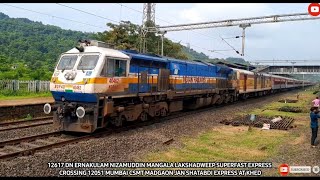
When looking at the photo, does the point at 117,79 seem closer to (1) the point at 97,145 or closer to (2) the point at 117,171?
(1) the point at 97,145

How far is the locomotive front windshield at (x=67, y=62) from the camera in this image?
14.5 metres

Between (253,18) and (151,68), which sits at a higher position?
(253,18)

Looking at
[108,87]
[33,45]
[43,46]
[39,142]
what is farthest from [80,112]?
[43,46]

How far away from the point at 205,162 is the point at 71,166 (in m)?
3.85

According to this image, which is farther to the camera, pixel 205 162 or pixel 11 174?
pixel 205 162

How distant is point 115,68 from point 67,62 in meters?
2.06

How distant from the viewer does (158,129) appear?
16250mm

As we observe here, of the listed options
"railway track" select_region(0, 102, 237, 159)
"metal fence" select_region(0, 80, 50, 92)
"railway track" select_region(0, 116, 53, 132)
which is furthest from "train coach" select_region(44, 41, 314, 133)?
"metal fence" select_region(0, 80, 50, 92)

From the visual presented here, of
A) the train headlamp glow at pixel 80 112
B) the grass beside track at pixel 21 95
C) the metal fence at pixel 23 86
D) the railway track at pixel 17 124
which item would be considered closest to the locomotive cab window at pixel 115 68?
the train headlamp glow at pixel 80 112

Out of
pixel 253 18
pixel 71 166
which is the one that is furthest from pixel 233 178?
pixel 253 18

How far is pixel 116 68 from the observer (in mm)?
14945

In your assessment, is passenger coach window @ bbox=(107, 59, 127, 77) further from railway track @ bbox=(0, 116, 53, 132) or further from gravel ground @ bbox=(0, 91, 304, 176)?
railway track @ bbox=(0, 116, 53, 132)

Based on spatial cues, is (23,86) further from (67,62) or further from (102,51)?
(102,51)

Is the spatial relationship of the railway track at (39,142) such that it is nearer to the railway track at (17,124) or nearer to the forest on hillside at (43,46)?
the railway track at (17,124)
